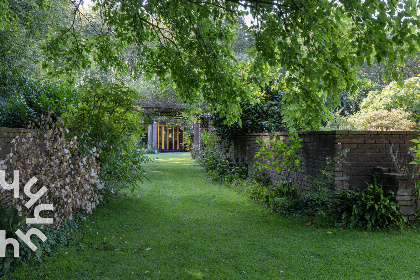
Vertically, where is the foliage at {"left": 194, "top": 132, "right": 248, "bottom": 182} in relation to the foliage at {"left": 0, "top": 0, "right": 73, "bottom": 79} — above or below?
below

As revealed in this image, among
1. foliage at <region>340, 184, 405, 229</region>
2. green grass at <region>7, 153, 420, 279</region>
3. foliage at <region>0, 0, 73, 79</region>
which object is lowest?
green grass at <region>7, 153, 420, 279</region>

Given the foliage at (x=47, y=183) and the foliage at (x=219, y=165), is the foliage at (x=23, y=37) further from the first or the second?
the foliage at (x=219, y=165)

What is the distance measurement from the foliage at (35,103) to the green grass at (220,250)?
2006mm

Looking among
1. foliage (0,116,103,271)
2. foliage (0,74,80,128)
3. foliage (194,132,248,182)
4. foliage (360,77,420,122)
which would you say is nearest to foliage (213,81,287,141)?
foliage (194,132,248,182)

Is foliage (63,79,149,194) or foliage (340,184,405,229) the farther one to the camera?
foliage (63,79,149,194)

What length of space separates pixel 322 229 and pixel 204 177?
20.4 ft

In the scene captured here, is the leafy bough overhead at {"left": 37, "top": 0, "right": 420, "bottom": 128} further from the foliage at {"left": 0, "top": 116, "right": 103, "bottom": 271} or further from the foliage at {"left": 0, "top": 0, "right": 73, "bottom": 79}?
the foliage at {"left": 0, "top": 0, "right": 73, "bottom": 79}

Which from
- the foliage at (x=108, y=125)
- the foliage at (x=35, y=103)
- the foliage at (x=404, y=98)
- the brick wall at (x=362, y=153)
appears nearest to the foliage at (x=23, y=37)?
the foliage at (x=35, y=103)

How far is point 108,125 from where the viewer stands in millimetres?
5227

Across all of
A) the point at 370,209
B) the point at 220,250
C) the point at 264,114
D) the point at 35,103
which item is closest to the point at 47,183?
the point at 220,250

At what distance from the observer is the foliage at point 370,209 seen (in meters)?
4.46

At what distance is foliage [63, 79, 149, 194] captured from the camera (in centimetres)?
498

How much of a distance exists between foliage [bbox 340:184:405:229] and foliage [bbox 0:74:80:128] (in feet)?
15.5

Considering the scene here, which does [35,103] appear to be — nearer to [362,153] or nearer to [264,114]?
[362,153]
